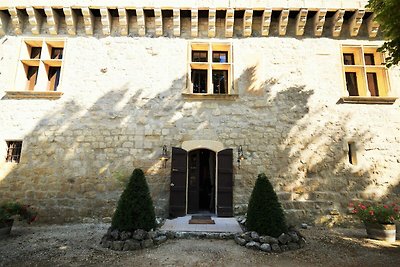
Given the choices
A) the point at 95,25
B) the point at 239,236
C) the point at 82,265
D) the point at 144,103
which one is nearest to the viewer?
the point at 82,265

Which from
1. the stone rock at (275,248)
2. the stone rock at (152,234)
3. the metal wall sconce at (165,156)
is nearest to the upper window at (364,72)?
the stone rock at (275,248)

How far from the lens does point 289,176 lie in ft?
20.5

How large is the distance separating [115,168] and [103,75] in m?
2.65

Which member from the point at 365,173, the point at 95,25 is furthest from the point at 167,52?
the point at 365,173

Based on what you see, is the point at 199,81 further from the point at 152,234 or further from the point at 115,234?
the point at 115,234

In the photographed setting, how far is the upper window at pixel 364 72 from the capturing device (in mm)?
6762

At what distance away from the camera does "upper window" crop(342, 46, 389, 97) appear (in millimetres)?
6762

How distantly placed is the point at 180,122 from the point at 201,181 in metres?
2.08

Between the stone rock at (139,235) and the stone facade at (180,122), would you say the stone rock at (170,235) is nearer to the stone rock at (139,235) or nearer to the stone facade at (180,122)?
the stone rock at (139,235)

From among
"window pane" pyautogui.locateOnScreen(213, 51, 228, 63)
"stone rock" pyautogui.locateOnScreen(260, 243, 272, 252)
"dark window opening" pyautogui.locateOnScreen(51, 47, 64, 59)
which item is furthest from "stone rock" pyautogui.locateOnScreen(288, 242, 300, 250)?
"dark window opening" pyautogui.locateOnScreen(51, 47, 64, 59)

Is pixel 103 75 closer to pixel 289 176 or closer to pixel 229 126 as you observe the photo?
pixel 229 126

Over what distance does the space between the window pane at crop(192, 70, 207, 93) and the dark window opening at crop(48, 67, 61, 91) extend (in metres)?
4.01

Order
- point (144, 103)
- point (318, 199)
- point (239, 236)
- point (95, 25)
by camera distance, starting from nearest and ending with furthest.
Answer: point (239, 236) < point (318, 199) < point (144, 103) < point (95, 25)

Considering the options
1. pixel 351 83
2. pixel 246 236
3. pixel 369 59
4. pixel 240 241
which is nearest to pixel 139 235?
pixel 240 241
